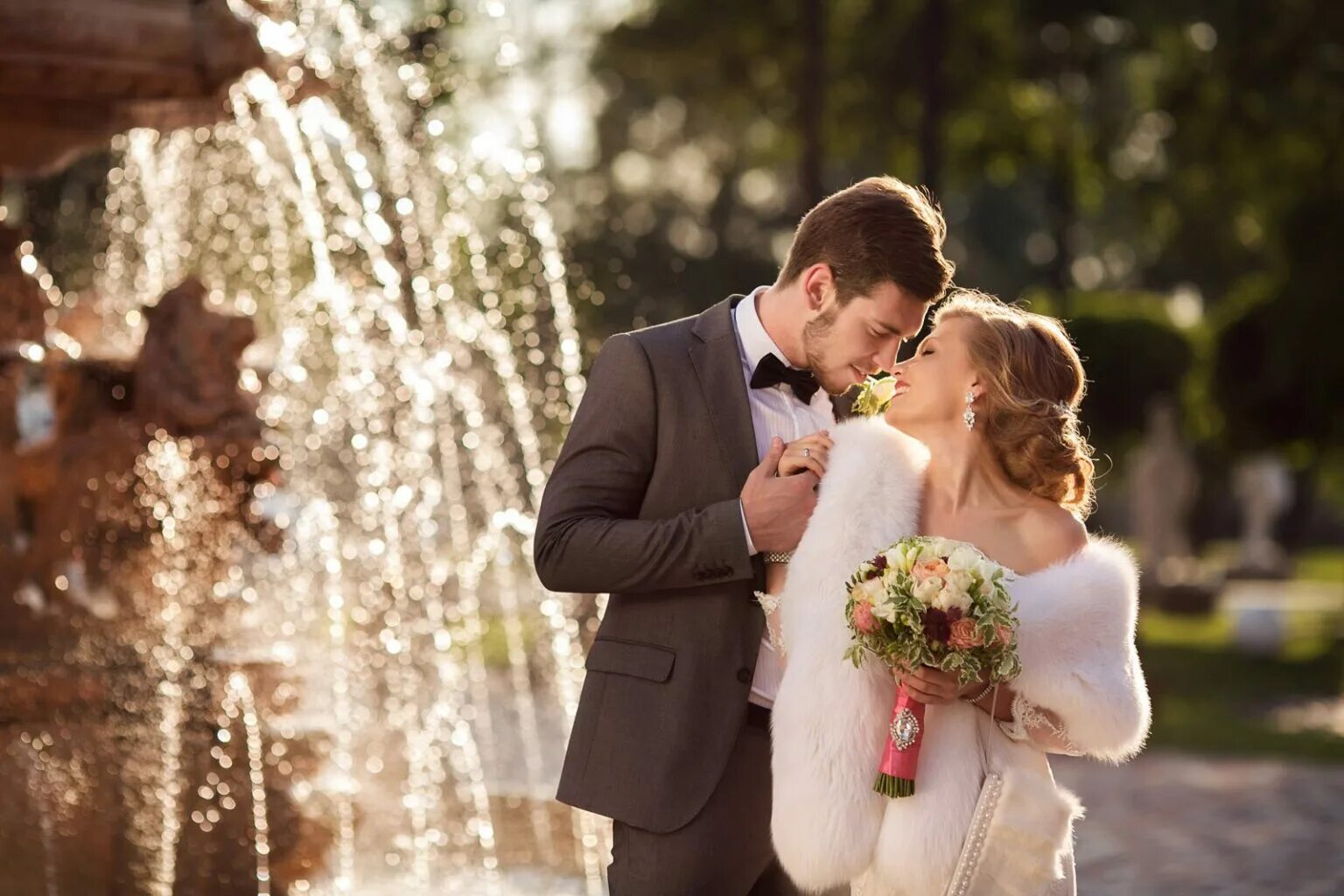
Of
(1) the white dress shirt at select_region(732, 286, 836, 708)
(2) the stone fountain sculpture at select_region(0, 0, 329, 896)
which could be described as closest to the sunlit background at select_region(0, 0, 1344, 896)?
(2) the stone fountain sculpture at select_region(0, 0, 329, 896)

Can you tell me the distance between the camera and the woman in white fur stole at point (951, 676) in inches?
128

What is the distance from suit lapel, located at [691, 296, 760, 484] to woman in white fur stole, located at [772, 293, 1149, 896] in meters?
0.17

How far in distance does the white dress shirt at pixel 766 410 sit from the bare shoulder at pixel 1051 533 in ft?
1.47

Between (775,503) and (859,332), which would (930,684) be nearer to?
(775,503)

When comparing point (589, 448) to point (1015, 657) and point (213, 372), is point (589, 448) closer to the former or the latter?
point (1015, 657)

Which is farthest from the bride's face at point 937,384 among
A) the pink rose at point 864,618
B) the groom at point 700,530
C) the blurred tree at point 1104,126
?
the blurred tree at point 1104,126

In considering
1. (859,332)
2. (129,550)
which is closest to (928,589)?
(859,332)

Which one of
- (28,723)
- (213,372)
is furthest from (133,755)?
(213,372)

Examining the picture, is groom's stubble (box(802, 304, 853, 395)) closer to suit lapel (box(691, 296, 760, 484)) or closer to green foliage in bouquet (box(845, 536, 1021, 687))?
suit lapel (box(691, 296, 760, 484))

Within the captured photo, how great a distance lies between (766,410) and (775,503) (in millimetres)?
313

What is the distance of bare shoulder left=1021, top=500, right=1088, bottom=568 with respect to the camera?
344cm

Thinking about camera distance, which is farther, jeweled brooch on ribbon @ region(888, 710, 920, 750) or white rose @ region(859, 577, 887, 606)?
jeweled brooch on ribbon @ region(888, 710, 920, 750)

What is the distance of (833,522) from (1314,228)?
51.1 feet

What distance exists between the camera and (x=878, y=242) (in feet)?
10.9
